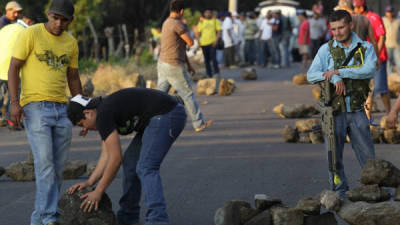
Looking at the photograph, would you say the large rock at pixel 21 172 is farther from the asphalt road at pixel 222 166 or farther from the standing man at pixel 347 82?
the standing man at pixel 347 82

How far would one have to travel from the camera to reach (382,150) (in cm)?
1038

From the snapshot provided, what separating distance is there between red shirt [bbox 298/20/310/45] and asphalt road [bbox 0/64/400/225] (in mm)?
12792

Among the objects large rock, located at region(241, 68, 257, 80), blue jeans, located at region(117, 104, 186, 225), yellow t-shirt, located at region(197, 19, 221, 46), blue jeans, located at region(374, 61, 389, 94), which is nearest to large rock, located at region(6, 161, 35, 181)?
blue jeans, located at region(117, 104, 186, 225)

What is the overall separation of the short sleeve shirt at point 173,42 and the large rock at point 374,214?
6823 millimetres

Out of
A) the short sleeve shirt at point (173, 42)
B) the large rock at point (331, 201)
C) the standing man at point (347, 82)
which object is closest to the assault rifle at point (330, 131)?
the standing man at point (347, 82)

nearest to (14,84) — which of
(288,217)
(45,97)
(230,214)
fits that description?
(45,97)

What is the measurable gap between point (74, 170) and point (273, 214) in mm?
3517

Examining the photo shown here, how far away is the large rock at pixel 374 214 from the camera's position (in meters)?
5.63

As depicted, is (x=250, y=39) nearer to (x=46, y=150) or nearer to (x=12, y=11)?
(x=12, y=11)

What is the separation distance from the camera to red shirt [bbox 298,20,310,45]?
2750 centimetres

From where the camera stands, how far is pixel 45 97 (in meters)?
6.32

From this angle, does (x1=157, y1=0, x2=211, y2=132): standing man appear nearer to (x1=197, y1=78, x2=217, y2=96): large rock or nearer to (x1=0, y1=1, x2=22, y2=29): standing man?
(x1=0, y1=1, x2=22, y2=29): standing man

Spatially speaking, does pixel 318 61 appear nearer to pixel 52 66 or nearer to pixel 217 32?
pixel 52 66

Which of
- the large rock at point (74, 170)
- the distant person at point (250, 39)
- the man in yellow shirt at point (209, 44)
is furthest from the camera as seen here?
the distant person at point (250, 39)
